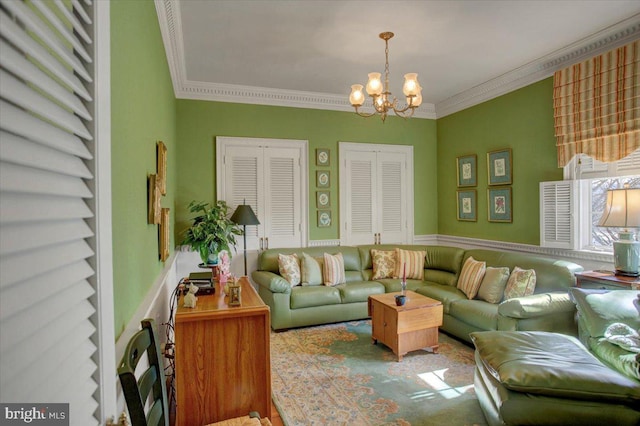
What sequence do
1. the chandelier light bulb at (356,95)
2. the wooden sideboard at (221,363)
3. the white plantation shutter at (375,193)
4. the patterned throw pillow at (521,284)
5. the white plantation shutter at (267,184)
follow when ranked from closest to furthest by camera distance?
the wooden sideboard at (221,363) < the chandelier light bulb at (356,95) < the patterned throw pillow at (521,284) < the white plantation shutter at (267,184) < the white plantation shutter at (375,193)

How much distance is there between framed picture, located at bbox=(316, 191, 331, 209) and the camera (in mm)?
5324

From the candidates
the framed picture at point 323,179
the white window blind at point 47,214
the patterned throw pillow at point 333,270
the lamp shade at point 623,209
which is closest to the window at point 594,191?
the lamp shade at point 623,209

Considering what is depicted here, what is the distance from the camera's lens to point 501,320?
10.5 ft

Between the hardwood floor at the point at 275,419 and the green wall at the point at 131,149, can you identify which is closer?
the green wall at the point at 131,149

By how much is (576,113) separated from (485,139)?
4.26ft

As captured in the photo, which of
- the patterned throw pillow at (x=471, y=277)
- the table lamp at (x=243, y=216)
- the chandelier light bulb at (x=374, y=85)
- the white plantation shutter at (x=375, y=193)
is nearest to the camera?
the chandelier light bulb at (x=374, y=85)

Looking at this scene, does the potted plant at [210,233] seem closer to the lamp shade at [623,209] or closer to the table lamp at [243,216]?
the table lamp at [243,216]

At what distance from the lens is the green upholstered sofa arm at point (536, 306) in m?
3.04

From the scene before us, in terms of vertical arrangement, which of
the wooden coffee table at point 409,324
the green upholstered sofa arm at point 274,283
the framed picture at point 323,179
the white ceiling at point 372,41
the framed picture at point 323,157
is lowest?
the wooden coffee table at point 409,324

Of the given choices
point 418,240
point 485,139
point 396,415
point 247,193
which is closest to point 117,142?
point 396,415

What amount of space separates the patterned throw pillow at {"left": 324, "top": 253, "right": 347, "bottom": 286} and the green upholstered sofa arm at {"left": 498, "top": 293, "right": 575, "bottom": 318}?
2.10 m

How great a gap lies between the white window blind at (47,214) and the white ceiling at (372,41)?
220 centimetres

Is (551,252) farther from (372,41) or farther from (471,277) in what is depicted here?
(372,41)

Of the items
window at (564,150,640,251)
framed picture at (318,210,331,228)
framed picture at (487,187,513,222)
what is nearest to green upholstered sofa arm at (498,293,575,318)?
window at (564,150,640,251)
